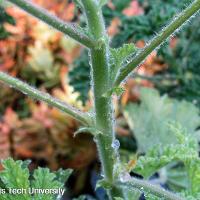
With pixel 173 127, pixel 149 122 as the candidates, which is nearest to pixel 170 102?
pixel 149 122

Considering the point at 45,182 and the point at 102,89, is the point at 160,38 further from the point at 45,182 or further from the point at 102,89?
the point at 45,182

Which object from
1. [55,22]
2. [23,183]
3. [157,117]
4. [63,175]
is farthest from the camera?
[157,117]

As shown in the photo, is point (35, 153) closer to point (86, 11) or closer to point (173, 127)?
point (173, 127)

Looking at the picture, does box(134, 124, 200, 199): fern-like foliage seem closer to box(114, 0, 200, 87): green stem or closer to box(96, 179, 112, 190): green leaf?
box(96, 179, 112, 190): green leaf

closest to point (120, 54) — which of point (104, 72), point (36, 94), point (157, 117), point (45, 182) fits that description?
point (104, 72)

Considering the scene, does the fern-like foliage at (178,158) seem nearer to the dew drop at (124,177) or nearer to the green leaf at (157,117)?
the dew drop at (124,177)

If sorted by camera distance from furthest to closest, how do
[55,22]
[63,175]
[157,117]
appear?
[157,117]
[63,175]
[55,22]

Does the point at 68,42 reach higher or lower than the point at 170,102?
higher

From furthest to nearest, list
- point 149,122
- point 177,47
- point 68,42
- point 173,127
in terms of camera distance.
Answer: point 68,42
point 177,47
point 149,122
point 173,127
